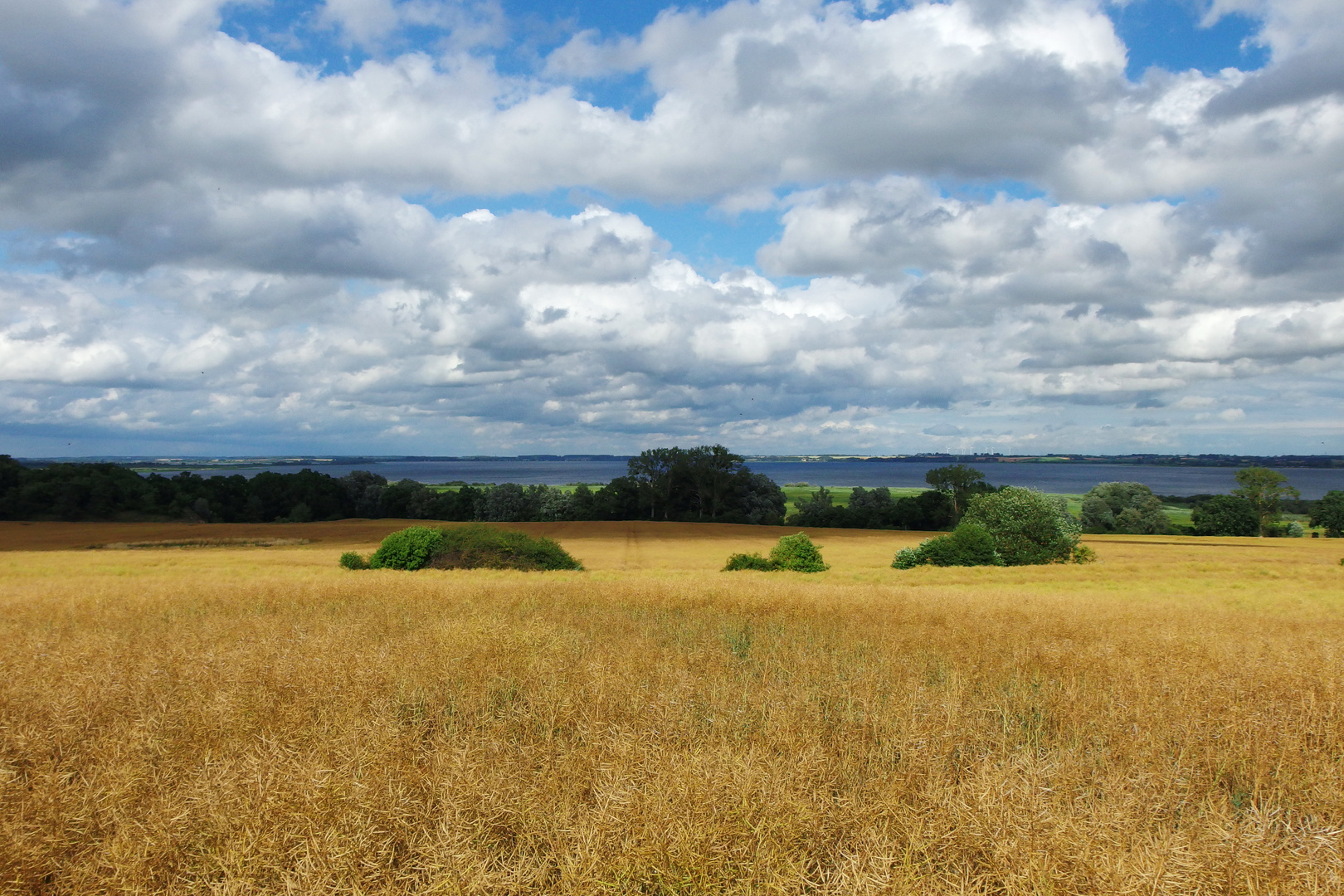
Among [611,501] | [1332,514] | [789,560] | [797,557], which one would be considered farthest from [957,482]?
[789,560]

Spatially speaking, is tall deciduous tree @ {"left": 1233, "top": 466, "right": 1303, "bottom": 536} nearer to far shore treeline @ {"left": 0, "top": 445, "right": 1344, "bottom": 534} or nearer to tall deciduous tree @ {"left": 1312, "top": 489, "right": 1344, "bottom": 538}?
far shore treeline @ {"left": 0, "top": 445, "right": 1344, "bottom": 534}

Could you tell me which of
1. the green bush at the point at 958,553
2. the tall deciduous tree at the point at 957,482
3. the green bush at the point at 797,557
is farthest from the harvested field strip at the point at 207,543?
the tall deciduous tree at the point at 957,482

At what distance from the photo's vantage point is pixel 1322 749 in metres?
6.00

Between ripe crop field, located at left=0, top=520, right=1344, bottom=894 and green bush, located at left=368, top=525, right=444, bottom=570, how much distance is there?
73.5 feet

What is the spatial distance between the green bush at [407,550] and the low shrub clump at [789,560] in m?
15.4

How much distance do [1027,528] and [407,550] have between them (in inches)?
1458

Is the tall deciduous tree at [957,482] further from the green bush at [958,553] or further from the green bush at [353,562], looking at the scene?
the green bush at [353,562]

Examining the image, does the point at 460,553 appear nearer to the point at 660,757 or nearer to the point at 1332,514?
the point at 660,757

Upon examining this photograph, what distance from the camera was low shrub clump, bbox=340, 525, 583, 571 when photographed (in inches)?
1355

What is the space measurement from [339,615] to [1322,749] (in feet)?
44.7

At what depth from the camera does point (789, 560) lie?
36.8 meters

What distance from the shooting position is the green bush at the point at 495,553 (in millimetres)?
34500

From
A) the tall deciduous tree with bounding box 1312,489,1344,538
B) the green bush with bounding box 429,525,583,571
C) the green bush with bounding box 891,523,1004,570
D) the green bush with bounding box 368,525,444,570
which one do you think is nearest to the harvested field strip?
the green bush with bounding box 368,525,444,570

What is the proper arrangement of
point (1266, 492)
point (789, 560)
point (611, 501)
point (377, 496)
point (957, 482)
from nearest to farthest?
1. point (789, 560)
2. point (957, 482)
3. point (1266, 492)
4. point (611, 501)
5. point (377, 496)
